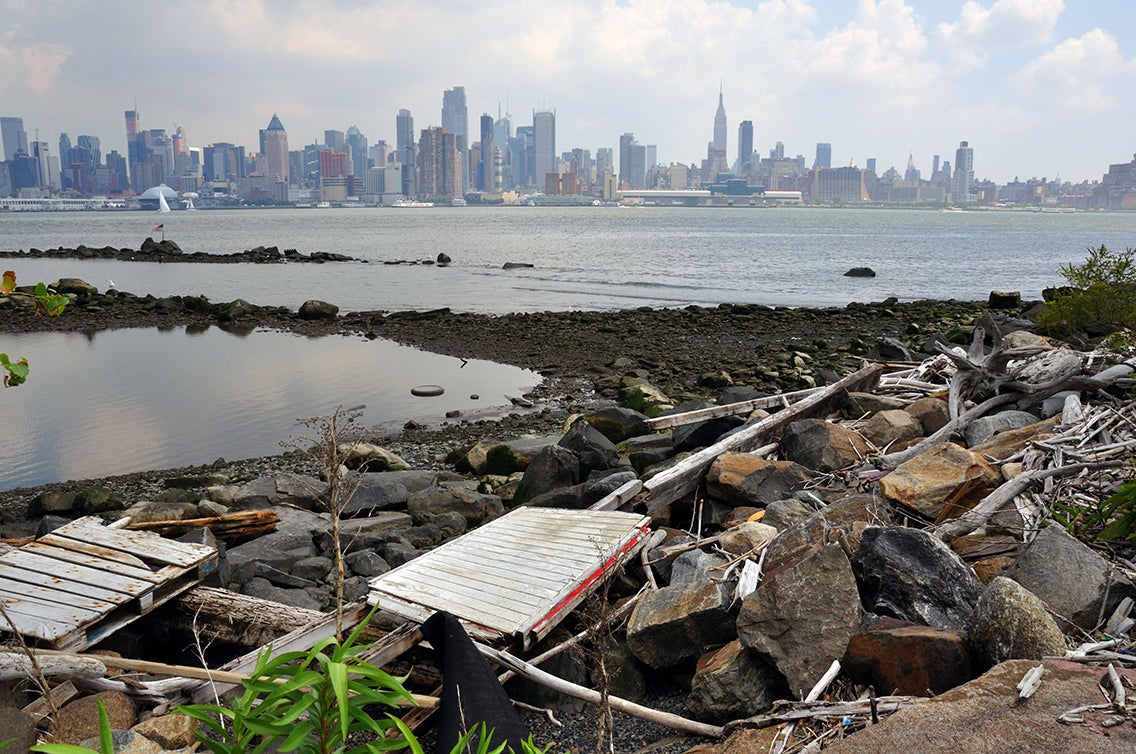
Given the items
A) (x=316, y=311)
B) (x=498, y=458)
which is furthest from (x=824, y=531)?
(x=316, y=311)

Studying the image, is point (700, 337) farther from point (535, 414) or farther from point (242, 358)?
point (242, 358)

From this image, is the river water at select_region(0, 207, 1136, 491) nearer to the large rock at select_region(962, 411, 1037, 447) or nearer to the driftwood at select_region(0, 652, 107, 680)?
the driftwood at select_region(0, 652, 107, 680)

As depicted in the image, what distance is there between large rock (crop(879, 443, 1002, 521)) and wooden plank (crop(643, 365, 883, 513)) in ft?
6.25

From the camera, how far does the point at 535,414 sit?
15594 millimetres

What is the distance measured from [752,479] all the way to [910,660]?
3.33 metres

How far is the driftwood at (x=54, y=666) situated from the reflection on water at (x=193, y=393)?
8921mm

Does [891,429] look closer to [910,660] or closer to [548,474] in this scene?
[548,474]

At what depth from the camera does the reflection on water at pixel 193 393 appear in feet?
44.8

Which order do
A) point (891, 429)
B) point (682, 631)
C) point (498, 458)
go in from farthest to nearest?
point (498, 458) < point (891, 429) < point (682, 631)

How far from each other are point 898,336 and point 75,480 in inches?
826

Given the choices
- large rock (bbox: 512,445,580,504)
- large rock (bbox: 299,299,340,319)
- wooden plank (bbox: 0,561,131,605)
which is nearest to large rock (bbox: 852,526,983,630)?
large rock (bbox: 512,445,580,504)

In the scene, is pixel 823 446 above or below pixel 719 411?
above

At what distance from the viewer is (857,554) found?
5.18 meters

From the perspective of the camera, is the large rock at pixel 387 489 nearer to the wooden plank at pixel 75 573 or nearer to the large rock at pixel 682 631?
the wooden plank at pixel 75 573
